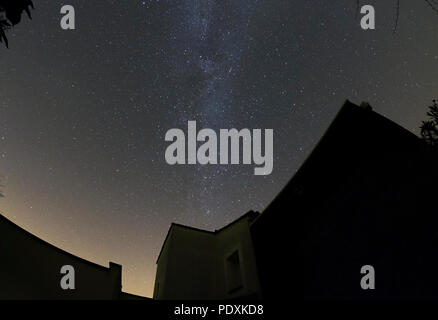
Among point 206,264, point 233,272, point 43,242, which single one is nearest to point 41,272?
point 43,242

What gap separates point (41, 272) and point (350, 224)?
1237cm

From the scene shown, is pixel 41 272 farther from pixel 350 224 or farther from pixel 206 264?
pixel 350 224

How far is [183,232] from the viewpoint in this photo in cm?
1395

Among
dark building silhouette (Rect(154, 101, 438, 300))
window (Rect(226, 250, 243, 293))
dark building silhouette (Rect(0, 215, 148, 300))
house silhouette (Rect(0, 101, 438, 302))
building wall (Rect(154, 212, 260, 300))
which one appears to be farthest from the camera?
window (Rect(226, 250, 243, 293))

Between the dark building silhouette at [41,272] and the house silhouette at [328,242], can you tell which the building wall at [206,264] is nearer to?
the house silhouette at [328,242]

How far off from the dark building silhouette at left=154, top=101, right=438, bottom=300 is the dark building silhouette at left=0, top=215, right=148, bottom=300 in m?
3.13

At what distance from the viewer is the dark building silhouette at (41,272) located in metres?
10.7

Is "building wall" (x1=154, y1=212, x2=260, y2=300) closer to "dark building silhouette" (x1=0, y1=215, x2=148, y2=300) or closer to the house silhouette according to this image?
the house silhouette

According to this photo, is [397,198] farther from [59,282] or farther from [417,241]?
[59,282]

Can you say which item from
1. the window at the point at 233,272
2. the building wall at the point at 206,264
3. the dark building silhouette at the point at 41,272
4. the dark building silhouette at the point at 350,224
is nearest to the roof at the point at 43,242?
the dark building silhouette at the point at 41,272

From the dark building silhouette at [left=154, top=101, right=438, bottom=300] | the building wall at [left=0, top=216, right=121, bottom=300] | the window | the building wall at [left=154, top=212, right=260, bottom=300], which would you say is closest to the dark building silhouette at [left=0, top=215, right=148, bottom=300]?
the building wall at [left=0, top=216, right=121, bottom=300]

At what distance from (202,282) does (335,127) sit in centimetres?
873

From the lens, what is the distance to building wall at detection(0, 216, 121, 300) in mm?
10680
